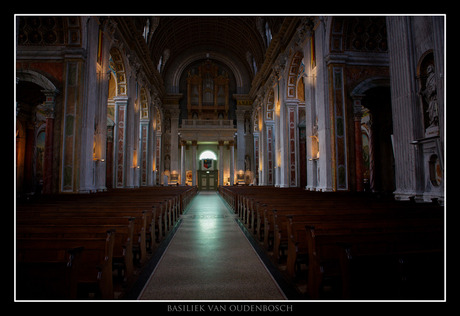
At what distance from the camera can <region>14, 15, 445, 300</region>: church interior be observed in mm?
2730

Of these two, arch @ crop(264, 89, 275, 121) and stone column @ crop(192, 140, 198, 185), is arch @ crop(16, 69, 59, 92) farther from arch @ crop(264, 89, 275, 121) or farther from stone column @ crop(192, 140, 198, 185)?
stone column @ crop(192, 140, 198, 185)

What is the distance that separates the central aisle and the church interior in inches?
3.0

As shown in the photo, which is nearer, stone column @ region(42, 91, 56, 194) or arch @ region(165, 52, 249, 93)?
stone column @ region(42, 91, 56, 194)

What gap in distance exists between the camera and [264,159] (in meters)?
22.3

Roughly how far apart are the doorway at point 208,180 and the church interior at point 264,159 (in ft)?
14.3

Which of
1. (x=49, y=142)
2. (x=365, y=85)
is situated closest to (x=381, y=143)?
(x=365, y=85)

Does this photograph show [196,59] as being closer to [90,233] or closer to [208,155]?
[208,155]

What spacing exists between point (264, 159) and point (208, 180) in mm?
10243

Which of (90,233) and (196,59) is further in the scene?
(196,59)

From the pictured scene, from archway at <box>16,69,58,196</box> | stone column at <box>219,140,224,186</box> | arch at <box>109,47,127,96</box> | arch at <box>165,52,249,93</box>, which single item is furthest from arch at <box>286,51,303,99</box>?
arch at <box>165,52,249,93</box>

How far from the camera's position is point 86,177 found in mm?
9844

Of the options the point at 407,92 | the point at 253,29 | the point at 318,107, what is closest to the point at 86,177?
the point at 318,107

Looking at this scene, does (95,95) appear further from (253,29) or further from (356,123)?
(253,29)

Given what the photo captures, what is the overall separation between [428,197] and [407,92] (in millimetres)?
2179
